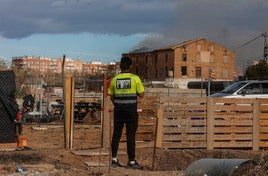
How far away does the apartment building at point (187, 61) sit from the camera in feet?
310

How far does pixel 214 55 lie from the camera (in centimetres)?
10031

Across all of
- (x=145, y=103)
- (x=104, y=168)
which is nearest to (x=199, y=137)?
(x=145, y=103)

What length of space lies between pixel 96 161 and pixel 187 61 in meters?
84.3

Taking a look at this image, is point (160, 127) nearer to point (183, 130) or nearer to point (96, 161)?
point (183, 130)

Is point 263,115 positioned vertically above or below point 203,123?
above

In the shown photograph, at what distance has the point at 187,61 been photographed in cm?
9550

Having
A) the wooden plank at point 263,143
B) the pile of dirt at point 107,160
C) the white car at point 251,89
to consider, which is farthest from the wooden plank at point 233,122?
the white car at point 251,89

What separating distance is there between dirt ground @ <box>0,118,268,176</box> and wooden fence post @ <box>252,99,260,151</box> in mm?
577

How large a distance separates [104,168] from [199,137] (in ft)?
17.6

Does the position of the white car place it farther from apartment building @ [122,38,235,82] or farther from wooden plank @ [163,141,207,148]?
apartment building @ [122,38,235,82]

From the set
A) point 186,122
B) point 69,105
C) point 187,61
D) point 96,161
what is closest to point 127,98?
point 96,161

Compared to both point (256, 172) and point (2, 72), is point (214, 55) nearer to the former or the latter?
point (2, 72)

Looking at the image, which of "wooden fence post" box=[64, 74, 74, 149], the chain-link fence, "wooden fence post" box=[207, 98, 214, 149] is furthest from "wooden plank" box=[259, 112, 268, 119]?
"wooden fence post" box=[64, 74, 74, 149]

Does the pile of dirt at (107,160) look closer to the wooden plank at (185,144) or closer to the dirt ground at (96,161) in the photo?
the dirt ground at (96,161)
